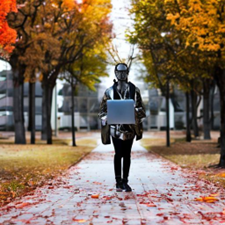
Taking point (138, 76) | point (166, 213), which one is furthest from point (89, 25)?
point (166, 213)

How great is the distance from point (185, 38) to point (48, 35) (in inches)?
485

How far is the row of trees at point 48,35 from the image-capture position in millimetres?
29469

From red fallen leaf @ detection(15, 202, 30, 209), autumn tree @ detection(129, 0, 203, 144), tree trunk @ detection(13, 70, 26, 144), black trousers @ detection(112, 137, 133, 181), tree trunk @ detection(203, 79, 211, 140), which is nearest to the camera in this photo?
red fallen leaf @ detection(15, 202, 30, 209)

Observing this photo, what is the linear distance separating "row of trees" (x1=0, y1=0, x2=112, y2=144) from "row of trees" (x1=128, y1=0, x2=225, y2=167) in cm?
430

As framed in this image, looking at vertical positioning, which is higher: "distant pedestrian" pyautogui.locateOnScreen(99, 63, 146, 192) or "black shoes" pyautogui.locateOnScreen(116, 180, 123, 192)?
"distant pedestrian" pyautogui.locateOnScreen(99, 63, 146, 192)

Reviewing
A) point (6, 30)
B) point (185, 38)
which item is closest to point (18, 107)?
point (6, 30)

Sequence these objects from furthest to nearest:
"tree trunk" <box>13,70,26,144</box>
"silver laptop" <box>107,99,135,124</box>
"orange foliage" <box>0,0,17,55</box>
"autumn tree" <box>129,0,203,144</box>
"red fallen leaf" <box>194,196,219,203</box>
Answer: "tree trunk" <box>13,70,26,144</box> < "autumn tree" <box>129,0,203,144</box> < "orange foliage" <box>0,0,17,55</box> < "silver laptop" <box>107,99,135,124</box> < "red fallen leaf" <box>194,196,219,203</box>

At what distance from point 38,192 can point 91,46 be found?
87.1ft

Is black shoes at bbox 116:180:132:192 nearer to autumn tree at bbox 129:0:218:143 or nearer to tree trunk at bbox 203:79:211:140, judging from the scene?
autumn tree at bbox 129:0:218:143

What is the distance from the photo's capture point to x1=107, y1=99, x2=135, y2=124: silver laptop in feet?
28.4

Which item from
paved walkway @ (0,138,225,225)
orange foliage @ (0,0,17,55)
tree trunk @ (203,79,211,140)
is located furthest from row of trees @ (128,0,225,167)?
A: orange foliage @ (0,0,17,55)

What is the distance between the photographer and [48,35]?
29.9m

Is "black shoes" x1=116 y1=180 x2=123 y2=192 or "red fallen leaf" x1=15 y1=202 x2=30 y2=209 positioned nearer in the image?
"red fallen leaf" x1=15 y1=202 x2=30 y2=209

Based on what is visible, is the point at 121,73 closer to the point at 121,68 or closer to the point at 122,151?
the point at 121,68
